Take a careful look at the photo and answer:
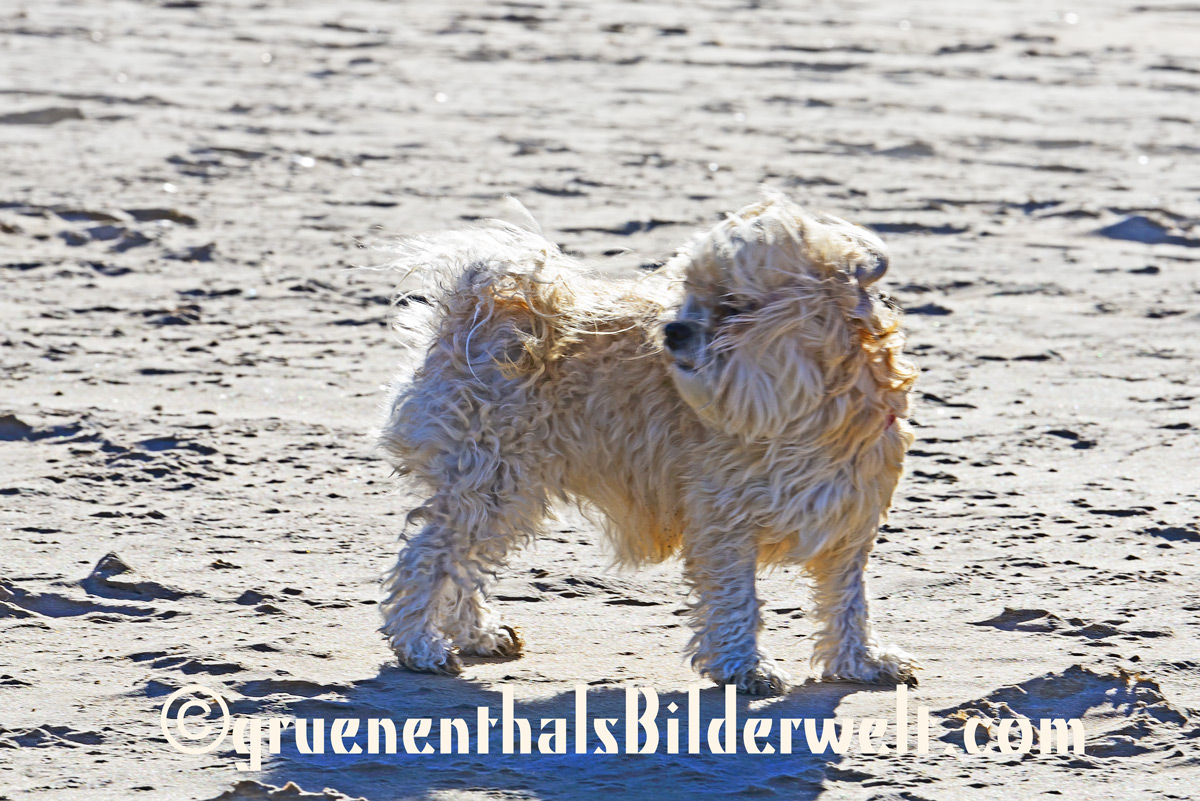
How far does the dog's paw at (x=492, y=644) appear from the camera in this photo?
187 inches

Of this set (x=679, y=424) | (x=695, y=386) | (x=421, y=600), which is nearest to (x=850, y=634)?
(x=679, y=424)

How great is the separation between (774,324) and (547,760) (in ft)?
4.16

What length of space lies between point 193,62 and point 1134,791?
1192 centimetres

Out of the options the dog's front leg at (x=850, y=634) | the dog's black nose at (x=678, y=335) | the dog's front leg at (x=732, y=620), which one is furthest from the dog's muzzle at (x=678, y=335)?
the dog's front leg at (x=850, y=634)

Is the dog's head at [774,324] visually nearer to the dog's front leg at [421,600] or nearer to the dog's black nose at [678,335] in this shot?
the dog's black nose at [678,335]

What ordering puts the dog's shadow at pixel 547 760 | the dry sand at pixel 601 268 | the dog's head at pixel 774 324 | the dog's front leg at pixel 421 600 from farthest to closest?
1. the dog's front leg at pixel 421 600
2. the dry sand at pixel 601 268
3. the dog's head at pixel 774 324
4. the dog's shadow at pixel 547 760

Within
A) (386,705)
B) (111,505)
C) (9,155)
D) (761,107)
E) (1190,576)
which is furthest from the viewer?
(761,107)

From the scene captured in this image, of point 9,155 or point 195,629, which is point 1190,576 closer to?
point 195,629

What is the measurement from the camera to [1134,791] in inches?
155

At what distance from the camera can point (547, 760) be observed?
4.05 meters

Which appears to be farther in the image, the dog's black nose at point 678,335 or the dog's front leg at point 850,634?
the dog's front leg at point 850,634

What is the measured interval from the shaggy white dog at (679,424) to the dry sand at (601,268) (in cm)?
21

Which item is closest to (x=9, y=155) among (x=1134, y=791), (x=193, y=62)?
(x=193, y=62)

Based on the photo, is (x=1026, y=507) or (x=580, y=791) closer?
(x=580, y=791)
